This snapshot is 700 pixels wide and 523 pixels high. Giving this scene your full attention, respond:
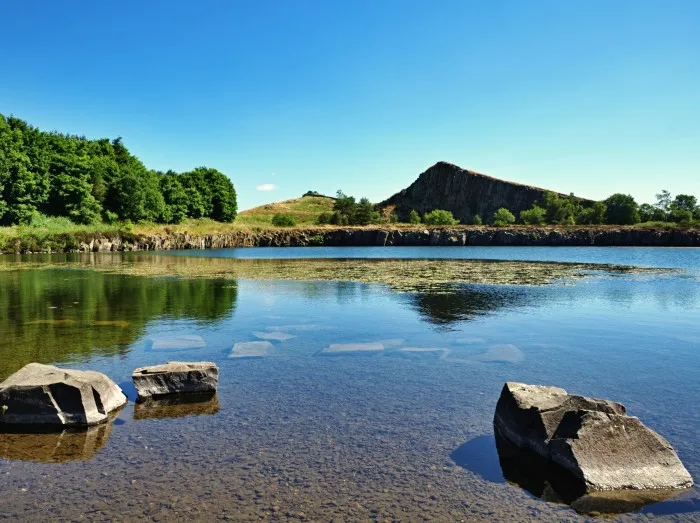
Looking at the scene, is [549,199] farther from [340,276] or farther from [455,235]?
[340,276]

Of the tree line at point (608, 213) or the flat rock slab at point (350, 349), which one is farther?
the tree line at point (608, 213)

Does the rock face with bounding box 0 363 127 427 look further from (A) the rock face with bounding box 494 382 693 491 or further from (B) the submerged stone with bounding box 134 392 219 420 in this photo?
(A) the rock face with bounding box 494 382 693 491

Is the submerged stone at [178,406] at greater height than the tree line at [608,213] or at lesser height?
lesser

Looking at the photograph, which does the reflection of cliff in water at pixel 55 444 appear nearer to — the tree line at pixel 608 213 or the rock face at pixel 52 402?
the rock face at pixel 52 402

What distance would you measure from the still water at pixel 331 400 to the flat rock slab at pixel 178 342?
13 cm

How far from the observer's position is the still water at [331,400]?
622 centimetres

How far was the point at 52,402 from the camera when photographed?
871 cm

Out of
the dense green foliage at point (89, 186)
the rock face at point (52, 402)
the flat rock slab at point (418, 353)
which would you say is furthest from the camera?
the dense green foliage at point (89, 186)

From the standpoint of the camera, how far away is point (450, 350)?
13922 millimetres

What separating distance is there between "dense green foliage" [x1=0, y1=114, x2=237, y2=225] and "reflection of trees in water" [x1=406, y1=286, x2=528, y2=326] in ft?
223


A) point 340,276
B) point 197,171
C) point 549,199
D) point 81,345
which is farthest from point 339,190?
point 81,345

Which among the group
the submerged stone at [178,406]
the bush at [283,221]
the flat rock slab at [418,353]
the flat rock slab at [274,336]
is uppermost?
the bush at [283,221]

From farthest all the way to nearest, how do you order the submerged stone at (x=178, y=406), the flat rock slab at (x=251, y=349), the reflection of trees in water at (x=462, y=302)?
the reflection of trees in water at (x=462, y=302) → the flat rock slab at (x=251, y=349) → the submerged stone at (x=178, y=406)

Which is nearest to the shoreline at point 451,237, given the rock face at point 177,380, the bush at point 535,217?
the bush at point 535,217
